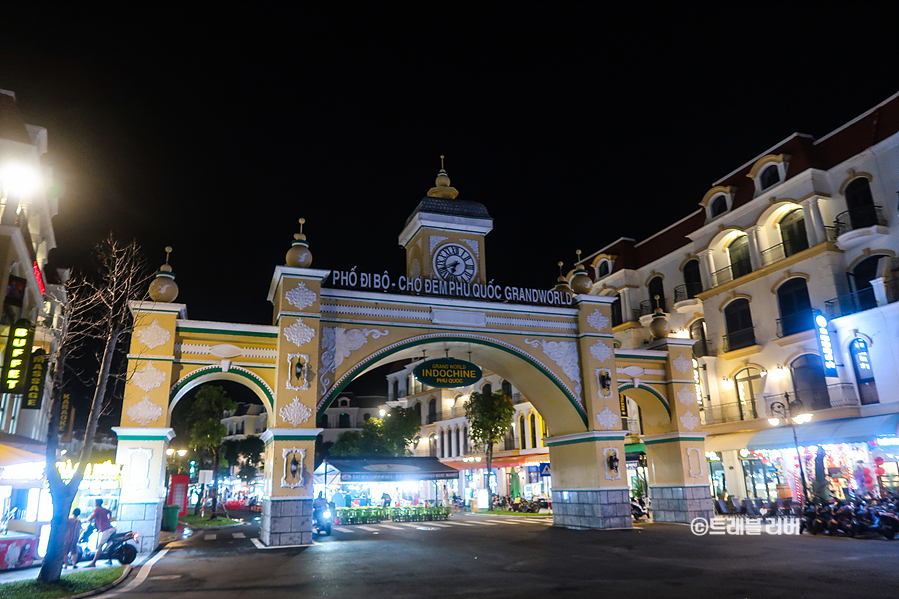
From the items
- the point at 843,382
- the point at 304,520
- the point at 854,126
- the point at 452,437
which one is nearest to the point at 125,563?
the point at 304,520

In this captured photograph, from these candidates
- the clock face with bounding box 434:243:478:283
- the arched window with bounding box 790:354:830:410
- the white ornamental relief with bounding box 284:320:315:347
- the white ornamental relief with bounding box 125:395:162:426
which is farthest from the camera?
the arched window with bounding box 790:354:830:410

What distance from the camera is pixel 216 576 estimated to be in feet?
38.2

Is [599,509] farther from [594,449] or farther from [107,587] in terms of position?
[107,587]

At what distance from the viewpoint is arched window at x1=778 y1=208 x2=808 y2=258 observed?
24.9 m

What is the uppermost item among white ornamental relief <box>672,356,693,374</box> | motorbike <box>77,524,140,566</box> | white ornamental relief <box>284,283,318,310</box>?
white ornamental relief <box>284,283,318,310</box>

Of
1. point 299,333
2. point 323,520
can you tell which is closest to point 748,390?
point 323,520

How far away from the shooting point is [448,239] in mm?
22453

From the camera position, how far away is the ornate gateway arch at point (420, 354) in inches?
660

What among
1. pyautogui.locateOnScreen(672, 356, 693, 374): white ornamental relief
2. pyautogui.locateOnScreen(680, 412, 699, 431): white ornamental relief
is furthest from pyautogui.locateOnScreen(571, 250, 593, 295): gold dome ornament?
pyautogui.locateOnScreen(680, 412, 699, 431): white ornamental relief

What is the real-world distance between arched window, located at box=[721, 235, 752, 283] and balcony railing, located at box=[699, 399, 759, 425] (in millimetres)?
5723

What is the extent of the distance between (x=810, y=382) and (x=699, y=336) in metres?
6.71

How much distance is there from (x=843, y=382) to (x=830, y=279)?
3.99 meters

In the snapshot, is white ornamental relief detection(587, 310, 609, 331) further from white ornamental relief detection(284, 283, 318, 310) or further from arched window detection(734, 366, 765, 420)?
white ornamental relief detection(284, 283, 318, 310)

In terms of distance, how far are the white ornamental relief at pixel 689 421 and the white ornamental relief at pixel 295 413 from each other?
45.7ft
